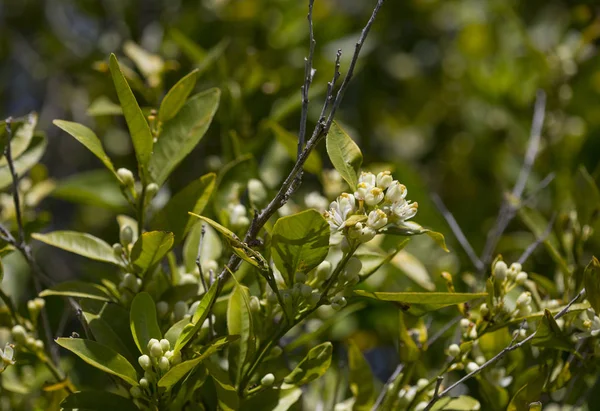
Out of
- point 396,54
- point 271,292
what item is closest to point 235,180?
point 271,292

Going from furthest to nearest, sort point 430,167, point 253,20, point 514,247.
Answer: point 430,167, point 253,20, point 514,247

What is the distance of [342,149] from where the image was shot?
115cm

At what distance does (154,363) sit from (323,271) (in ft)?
1.03

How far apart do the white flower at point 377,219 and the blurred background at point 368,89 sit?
542 millimetres

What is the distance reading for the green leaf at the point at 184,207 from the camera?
128 cm

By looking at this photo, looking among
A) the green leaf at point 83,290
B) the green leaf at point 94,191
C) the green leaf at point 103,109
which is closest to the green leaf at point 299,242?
the green leaf at point 83,290

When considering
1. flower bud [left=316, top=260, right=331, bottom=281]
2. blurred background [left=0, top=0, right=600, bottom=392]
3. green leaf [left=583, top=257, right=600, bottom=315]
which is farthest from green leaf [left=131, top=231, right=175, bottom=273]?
green leaf [left=583, top=257, right=600, bottom=315]

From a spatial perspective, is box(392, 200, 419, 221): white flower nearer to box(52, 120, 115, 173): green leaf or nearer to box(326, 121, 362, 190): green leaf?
box(326, 121, 362, 190): green leaf

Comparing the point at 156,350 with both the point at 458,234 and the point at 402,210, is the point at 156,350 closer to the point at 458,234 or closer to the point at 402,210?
the point at 402,210

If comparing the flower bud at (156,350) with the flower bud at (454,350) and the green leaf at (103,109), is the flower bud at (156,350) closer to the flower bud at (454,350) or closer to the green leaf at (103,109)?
the flower bud at (454,350)

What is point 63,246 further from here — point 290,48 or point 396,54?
point 396,54

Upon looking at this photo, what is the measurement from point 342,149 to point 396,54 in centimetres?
217

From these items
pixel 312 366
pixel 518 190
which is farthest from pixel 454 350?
pixel 518 190

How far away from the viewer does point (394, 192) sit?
1096mm
